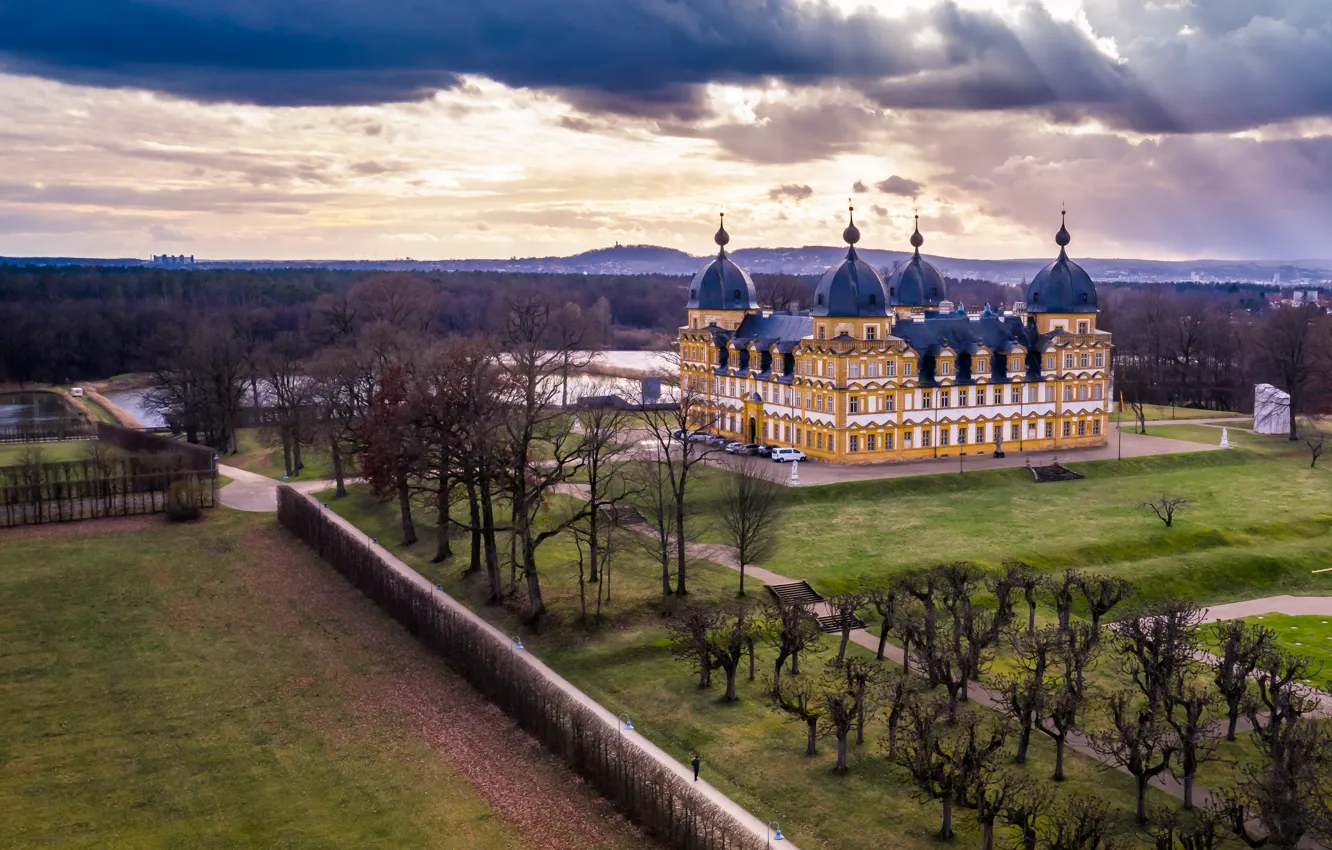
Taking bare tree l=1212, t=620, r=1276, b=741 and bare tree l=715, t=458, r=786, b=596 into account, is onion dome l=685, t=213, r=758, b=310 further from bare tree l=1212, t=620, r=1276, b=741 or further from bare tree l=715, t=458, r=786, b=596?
bare tree l=1212, t=620, r=1276, b=741

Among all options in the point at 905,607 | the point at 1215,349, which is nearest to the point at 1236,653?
the point at 905,607

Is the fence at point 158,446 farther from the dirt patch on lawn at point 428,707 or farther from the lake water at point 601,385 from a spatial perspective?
the dirt patch on lawn at point 428,707

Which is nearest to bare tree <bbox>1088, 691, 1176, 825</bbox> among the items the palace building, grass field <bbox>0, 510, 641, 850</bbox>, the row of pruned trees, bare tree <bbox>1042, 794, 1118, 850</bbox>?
the row of pruned trees

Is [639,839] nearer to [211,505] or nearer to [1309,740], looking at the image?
[1309,740]

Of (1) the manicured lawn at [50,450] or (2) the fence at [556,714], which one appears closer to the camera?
(2) the fence at [556,714]

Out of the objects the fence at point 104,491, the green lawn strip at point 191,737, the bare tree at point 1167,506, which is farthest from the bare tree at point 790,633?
the fence at point 104,491
